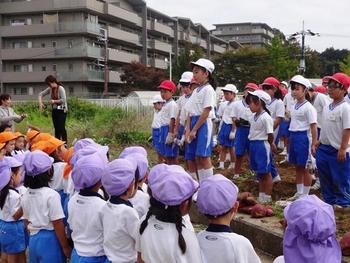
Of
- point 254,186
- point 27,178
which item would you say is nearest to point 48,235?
point 27,178

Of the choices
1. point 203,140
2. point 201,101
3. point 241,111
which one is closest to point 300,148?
point 203,140

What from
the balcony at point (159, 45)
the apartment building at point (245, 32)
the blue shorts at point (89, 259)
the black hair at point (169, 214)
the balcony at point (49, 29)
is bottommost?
the blue shorts at point (89, 259)

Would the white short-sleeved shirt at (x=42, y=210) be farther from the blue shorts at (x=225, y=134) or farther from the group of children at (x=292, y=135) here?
the blue shorts at (x=225, y=134)

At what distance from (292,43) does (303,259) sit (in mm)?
Result: 47483

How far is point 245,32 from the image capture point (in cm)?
9344

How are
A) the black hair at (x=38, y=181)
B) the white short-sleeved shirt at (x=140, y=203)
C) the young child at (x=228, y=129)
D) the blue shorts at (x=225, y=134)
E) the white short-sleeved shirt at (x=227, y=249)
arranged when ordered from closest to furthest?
the white short-sleeved shirt at (x=227, y=249), the white short-sleeved shirt at (x=140, y=203), the black hair at (x=38, y=181), the young child at (x=228, y=129), the blue shorts at (x=225, y=134)

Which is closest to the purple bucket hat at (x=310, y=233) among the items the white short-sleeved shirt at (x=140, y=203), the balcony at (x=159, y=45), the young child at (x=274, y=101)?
the white short-sleeved shirt at (x=140, y=203)

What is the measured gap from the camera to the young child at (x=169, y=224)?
2.76 meters

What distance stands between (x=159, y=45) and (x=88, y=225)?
51142mm

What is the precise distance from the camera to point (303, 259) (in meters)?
2.51

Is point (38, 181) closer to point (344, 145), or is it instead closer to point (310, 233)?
point (310, 233)

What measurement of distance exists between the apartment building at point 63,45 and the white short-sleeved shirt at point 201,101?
36445mm

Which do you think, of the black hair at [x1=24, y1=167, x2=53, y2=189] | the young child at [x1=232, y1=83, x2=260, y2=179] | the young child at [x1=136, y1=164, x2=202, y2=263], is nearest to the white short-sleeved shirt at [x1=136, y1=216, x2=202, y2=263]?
the young child at [x1=136, y1=164, x2=202, y2=263]

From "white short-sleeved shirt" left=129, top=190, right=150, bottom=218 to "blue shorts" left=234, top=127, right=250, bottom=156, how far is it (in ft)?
14.6
